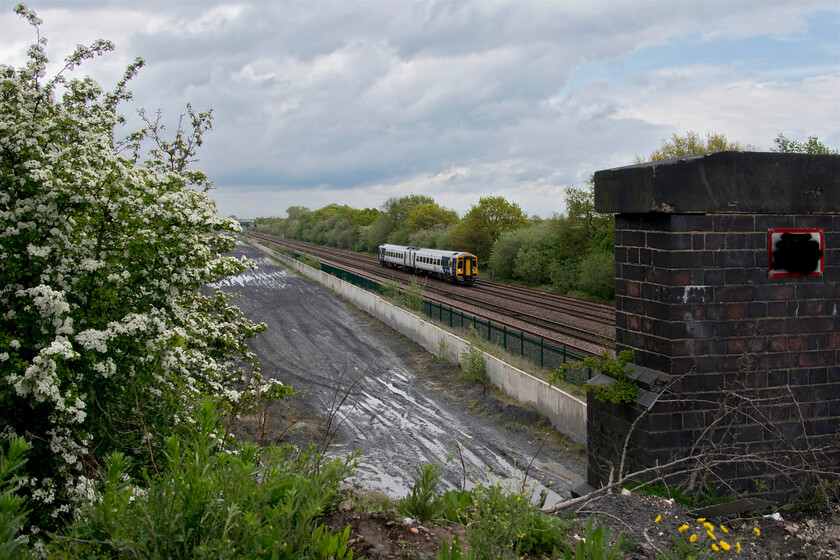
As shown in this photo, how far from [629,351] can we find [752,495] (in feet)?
5.94

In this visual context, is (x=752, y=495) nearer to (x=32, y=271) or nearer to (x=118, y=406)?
(x=118, y=406)

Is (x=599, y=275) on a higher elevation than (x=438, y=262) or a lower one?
lower

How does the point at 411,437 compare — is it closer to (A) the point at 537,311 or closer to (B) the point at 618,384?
(B) the point at 618,384

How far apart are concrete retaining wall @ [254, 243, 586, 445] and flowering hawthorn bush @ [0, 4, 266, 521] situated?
28.9 feet

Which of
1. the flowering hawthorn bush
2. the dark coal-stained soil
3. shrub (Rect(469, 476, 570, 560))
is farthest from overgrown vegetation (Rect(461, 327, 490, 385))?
shrub (Rect(469, 476, 570, 560))

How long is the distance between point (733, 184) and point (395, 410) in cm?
1303

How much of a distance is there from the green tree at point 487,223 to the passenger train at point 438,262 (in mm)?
6141

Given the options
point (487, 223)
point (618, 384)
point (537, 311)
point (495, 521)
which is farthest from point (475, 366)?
point (487, 223)

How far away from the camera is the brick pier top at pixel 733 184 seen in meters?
6.32

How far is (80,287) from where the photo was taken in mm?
8078

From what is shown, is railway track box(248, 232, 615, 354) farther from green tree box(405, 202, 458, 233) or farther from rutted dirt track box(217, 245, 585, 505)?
green tree box(405, 202, 458, 233)

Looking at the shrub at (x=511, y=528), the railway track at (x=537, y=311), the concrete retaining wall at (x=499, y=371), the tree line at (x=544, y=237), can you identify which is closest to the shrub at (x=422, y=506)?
the shrub at (x=511, y=528)

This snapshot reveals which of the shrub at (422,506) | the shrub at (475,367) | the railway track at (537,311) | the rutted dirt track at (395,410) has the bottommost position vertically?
the rutted dirt track at (395,410)

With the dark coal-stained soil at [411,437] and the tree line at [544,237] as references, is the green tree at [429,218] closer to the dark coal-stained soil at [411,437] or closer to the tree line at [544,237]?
the tree line at [544,237]
